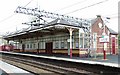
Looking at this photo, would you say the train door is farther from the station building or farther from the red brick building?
the red brick building

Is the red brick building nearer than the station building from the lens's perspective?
No

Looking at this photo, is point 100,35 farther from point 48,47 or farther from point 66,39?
point 48,47

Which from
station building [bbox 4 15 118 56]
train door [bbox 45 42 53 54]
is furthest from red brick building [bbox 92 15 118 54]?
train door [bbox 45 42 53 54]

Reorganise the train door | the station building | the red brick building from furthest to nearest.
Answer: the train door
the red brick building
the station building

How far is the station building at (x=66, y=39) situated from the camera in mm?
30625

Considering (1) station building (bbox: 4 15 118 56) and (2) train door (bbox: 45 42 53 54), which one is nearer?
(1) station building (bbox: 4 15 118 56)

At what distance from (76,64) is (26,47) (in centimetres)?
3441

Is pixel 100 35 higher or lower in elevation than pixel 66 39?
higher

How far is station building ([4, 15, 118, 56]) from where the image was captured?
30.6m

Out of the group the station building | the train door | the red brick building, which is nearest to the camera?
the station building

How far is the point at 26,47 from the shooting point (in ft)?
165

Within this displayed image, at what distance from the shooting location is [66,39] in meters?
32.6

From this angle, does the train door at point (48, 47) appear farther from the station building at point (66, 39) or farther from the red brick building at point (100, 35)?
the red brick building at point (100, 35)

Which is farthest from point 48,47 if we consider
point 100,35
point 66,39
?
point 100,35
